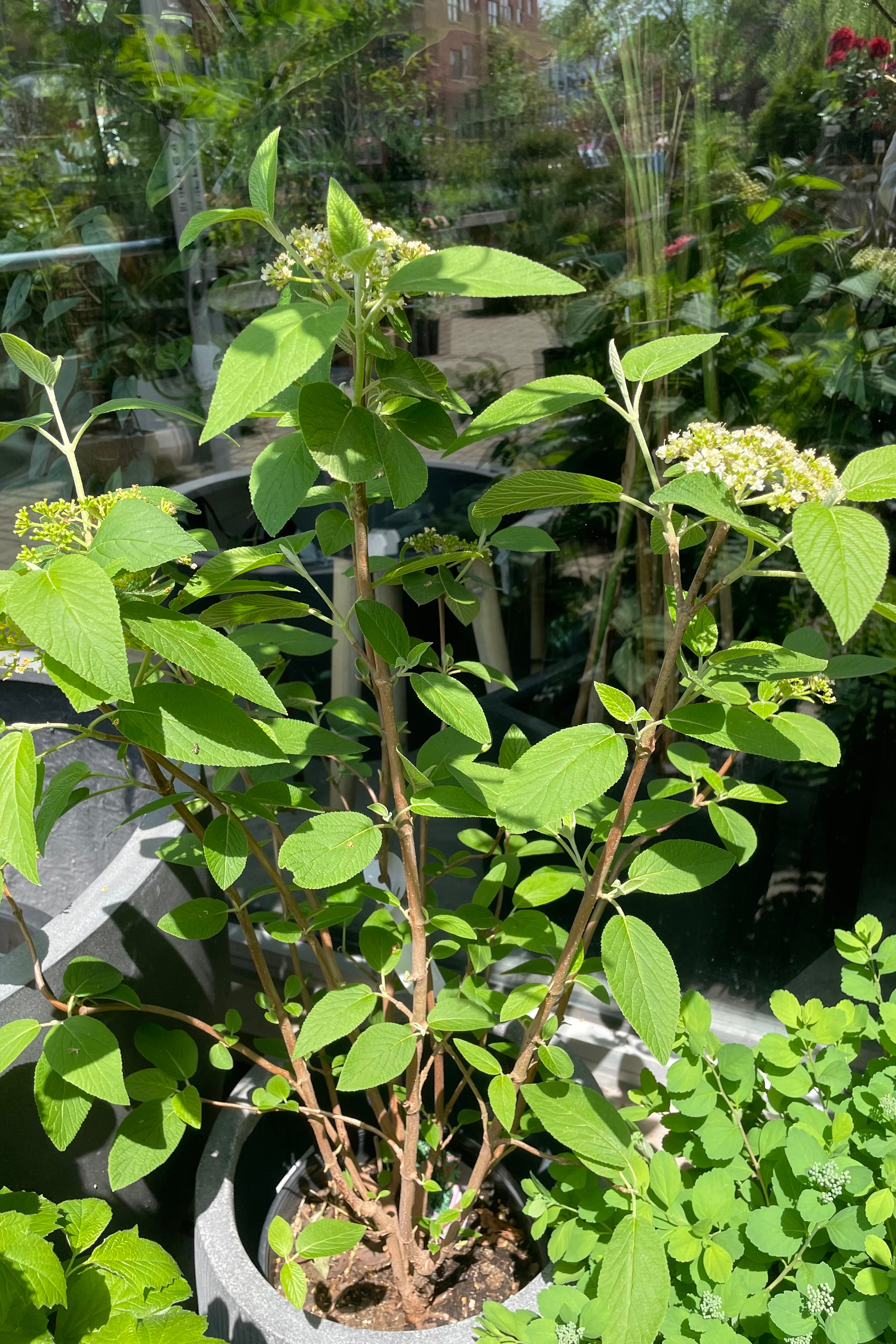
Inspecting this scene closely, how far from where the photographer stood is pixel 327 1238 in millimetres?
842

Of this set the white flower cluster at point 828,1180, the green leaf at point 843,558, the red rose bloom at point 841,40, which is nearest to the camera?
Result: the green leaf at point 843,558

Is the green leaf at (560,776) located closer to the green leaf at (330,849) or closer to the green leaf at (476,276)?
the green leaf at (330,849)

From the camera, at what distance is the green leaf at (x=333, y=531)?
2.64ft

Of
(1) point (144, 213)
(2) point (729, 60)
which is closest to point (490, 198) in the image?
(2) point (729, 60)

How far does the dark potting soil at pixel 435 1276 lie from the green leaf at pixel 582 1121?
11.3 inches

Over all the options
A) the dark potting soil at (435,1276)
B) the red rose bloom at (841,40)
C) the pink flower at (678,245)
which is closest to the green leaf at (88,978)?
the dark potting soil at (435,1276)

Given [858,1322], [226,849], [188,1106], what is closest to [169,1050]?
[188,1106]

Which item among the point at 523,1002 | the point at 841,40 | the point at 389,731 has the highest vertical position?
the point at 841,40

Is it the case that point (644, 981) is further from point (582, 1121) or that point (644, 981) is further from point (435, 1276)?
point (435, 1276)

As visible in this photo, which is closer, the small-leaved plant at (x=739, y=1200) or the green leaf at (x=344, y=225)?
the green leaf at (x=344, y=225)

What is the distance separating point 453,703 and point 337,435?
0.22 m

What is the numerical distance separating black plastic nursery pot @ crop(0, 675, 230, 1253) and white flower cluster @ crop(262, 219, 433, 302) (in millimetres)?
608

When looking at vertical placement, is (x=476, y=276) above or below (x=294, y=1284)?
above

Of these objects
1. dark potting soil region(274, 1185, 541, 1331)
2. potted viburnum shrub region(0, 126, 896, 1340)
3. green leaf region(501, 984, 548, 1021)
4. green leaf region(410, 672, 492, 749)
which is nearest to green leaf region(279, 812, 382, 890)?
potted viburnum shrub region(0, 126, 896, 1340)
